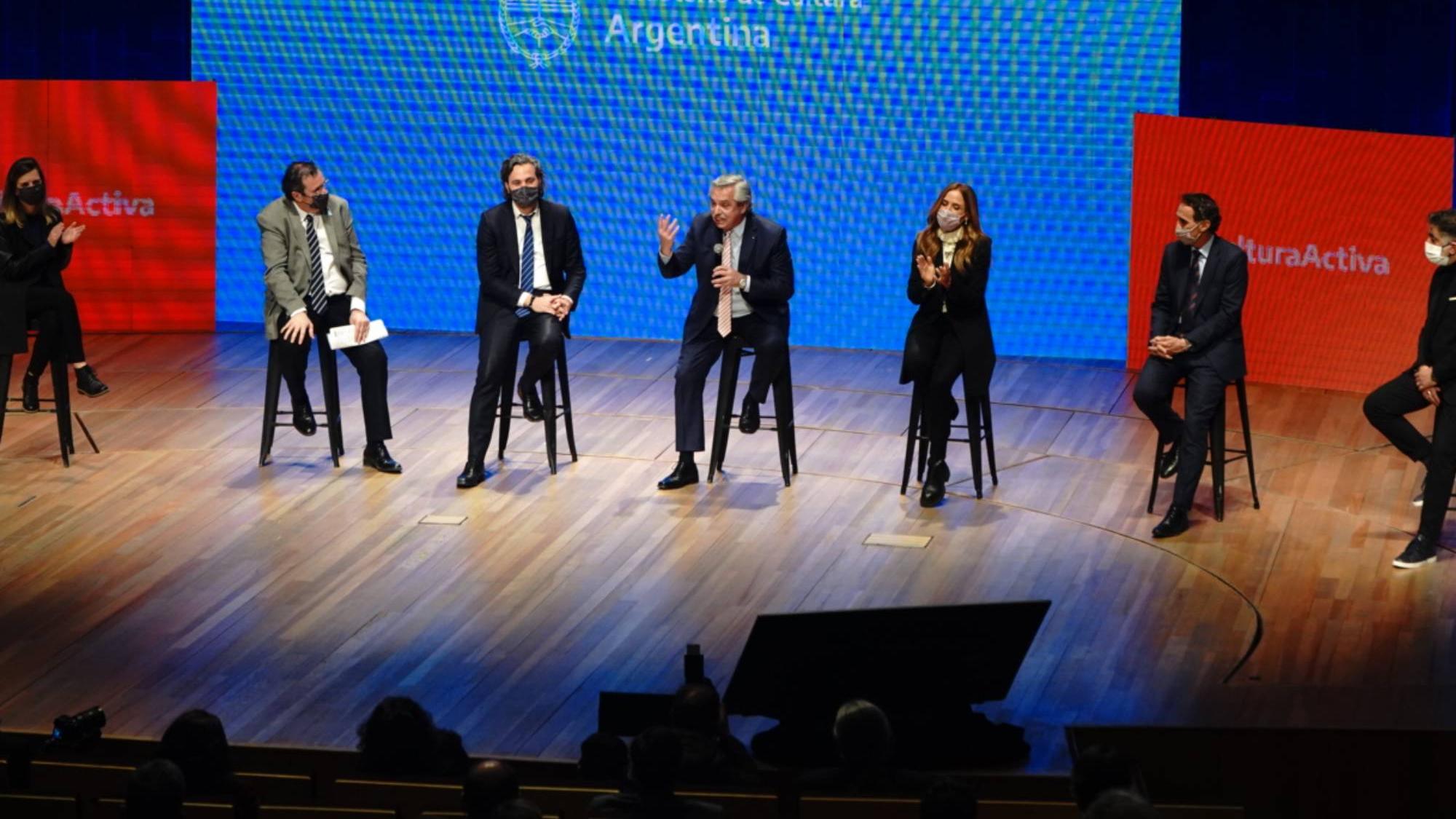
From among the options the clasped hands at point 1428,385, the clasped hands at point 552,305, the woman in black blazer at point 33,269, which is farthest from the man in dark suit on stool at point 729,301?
the woman in black blazer at point 33,269

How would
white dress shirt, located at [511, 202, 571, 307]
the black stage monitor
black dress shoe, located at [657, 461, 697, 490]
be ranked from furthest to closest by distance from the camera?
white dress shirt, located at [511, 202, 571, 307], black dress shoe, located at [657, 461, 697, 490], the black stage monitor

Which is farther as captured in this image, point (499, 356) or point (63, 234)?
point (63, 234)

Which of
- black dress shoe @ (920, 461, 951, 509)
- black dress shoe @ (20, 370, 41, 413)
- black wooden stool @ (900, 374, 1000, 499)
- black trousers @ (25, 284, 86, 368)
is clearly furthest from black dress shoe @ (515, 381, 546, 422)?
black dress shoe @ (20, 370, 41, 413)

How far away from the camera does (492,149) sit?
446 inches

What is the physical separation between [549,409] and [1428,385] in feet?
11.8

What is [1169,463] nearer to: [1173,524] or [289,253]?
[1173,524]

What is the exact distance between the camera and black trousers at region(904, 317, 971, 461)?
798 centimetres

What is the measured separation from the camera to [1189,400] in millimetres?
7699

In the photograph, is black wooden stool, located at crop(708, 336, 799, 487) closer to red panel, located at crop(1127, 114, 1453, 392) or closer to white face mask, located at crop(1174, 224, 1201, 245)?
white face mask, located at crop(1174, 224, 1201, 245)

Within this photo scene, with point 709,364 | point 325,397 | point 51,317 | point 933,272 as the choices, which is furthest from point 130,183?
point 933,272

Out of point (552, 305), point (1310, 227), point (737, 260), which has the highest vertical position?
point (1310, 227)

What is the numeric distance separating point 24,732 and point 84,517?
272cm

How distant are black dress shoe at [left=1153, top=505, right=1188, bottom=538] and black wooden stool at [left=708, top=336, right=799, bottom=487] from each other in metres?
1.59

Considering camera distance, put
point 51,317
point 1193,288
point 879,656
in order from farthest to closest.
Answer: point 51,317
point 1193,288
point 879,656
